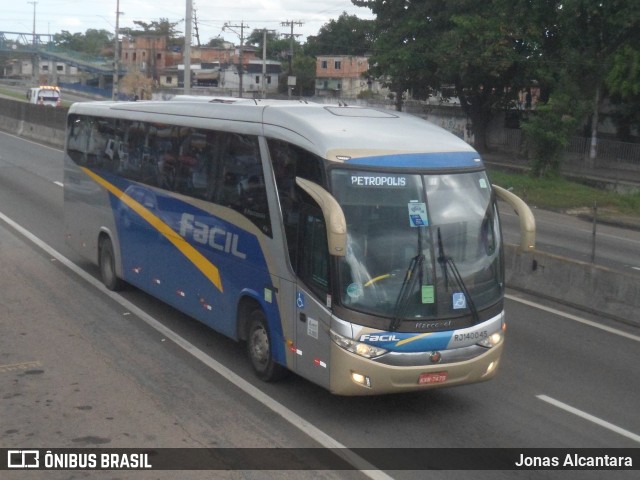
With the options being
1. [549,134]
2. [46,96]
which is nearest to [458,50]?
[549,134]

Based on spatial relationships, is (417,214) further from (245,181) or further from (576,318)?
(576,318)

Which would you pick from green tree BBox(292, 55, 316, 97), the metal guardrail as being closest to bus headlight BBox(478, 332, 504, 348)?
the metal guardrail

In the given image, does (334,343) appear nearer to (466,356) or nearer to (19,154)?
(466,356)

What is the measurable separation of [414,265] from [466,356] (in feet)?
3.68

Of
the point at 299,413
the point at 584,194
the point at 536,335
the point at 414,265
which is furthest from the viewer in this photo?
the point at 584,194

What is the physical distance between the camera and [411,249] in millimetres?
8391

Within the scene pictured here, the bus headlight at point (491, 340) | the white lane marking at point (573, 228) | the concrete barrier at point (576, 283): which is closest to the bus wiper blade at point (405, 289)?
the bus headlight at point (491, 340)

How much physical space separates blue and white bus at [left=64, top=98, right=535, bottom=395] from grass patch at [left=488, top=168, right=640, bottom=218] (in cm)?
2134

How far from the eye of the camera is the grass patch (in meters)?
31.3

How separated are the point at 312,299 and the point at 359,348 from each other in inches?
29.3

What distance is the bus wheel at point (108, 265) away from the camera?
46.8ft

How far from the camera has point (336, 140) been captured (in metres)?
8.80

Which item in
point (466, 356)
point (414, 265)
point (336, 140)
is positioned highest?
point (336, 140)

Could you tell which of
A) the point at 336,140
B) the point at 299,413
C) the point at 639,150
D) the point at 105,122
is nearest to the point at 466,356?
the point at 299,413
